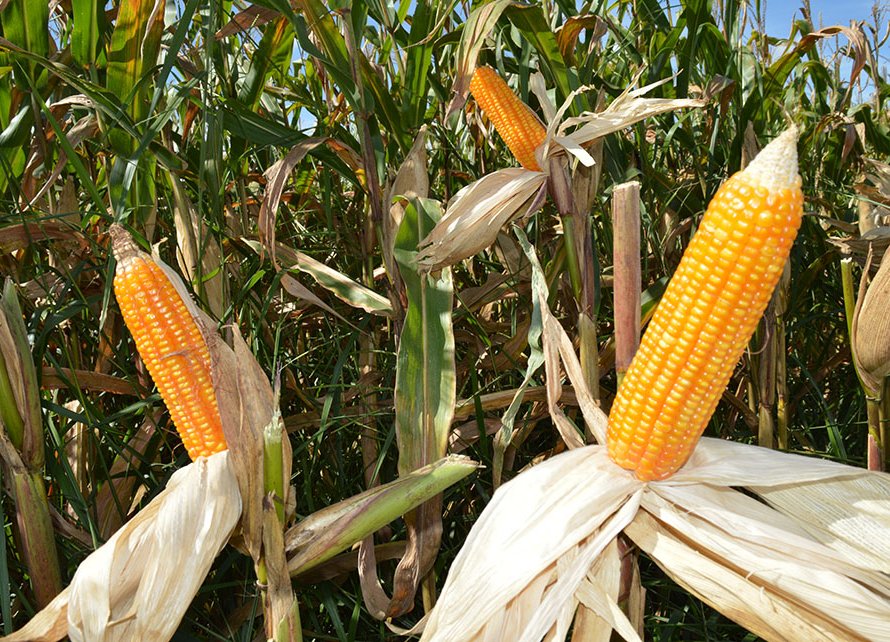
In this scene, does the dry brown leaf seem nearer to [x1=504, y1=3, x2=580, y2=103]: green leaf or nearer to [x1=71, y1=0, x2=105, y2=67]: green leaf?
[x1=71, y1=0, x2=105, y2=67]: green leaf

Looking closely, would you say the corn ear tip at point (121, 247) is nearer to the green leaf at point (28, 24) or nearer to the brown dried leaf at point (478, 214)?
the brown dried leaf at point (478, 214)

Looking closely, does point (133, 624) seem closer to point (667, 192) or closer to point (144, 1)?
point (144, 1)

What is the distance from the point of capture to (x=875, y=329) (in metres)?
1.89

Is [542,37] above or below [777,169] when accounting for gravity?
above

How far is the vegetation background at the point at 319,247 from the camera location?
7.30 feet

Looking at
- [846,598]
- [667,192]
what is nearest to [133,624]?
[846,598]

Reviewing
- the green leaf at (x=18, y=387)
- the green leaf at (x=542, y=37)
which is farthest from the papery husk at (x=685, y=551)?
the green leaf at (x=542, y=37)

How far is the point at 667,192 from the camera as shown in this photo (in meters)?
3.19

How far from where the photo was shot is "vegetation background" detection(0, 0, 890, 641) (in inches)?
87.6

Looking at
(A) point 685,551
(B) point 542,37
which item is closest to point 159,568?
(A) point 685,551

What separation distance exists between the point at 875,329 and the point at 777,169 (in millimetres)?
878

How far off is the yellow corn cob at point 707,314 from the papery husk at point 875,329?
2.25ft

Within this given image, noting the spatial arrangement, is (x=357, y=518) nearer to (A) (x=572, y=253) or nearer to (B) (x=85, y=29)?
(A) (x=572, y=253)

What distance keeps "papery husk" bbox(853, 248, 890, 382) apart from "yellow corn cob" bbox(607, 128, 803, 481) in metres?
0.69
